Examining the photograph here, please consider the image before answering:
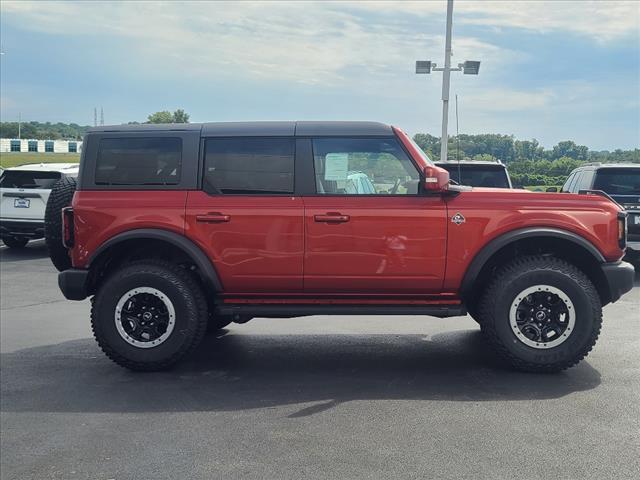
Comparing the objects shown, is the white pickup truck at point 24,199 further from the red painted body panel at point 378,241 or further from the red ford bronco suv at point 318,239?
the red painted body panel at point 378,241

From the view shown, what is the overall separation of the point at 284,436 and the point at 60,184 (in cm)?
350

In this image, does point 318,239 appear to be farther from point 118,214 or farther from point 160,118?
point 160,118

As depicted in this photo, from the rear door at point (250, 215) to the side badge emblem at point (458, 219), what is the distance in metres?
1.23

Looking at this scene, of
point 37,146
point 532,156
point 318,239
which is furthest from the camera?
point 37,146

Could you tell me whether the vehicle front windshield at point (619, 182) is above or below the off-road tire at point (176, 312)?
above

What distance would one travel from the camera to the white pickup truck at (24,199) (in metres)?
14.1

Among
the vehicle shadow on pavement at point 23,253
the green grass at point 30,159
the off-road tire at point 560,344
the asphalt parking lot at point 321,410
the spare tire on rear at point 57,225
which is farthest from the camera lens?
the green grass at point 30,159

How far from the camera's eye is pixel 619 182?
10883mm

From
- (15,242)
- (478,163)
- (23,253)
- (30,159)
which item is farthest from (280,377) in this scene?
(30,159)

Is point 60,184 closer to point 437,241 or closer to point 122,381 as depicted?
point 122,381

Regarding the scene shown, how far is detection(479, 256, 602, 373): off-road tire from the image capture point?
5648 mm

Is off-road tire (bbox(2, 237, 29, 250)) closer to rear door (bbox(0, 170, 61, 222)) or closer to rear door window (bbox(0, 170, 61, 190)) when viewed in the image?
rear door (bbox(0, 170, 61, 222))

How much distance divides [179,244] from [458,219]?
2.28 m

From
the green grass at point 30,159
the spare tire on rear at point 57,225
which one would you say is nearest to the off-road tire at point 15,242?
the spare tire on rear at point 57,225
